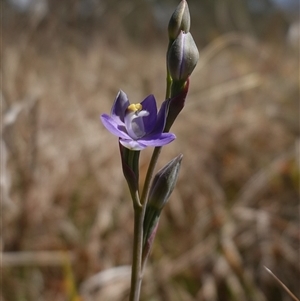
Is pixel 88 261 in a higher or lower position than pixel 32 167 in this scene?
lower

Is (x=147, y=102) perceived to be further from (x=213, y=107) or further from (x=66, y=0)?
(x=213, y=107)

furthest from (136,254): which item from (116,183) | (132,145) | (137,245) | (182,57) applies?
(116,183)

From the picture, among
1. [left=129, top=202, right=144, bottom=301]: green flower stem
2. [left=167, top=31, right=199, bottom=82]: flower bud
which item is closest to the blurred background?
[left=129, top=202, right=144, bottom=301]: green flower stem

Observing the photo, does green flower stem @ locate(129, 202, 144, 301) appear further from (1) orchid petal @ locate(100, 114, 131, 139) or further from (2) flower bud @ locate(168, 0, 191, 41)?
(2) flower bud @ locate(168, 0, 191, 41)

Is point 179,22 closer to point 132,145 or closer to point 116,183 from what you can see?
point 132,145

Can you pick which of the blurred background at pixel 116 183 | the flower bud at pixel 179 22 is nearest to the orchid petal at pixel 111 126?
the flower bud at pixel 179 22

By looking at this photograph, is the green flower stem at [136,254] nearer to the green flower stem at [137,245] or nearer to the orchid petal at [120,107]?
the green flower stem at [137,245]

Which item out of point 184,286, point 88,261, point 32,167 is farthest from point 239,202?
point 32,167
